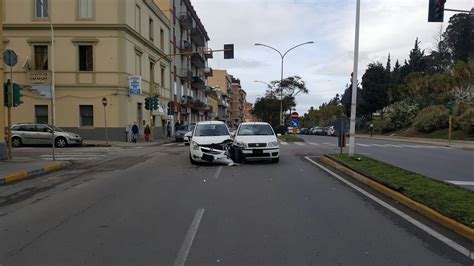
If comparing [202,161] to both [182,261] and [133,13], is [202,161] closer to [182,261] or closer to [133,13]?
[182,261]

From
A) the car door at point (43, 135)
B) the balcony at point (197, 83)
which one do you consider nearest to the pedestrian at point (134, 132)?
the car door at point (43, 135)

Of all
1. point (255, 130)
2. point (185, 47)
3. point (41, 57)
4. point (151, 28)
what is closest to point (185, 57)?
point (185, 47)

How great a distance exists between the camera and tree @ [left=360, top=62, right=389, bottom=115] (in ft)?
247

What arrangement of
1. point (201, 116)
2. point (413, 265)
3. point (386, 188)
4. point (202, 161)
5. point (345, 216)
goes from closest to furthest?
point (413, 265) → point (345, 216) → point (386, 188) → point (202, 161) → point (201, 116)

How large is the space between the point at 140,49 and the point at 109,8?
542cm

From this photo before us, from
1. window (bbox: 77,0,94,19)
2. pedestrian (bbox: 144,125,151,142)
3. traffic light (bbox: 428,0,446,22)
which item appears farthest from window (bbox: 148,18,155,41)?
traffic light (bbox: 428,0,446,22)

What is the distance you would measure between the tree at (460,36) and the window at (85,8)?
218 ft

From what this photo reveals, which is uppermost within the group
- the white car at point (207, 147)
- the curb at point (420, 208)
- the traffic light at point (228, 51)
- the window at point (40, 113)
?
the traffic light at point (228, 51)

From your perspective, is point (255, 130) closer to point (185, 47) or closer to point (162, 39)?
point (162, 39)

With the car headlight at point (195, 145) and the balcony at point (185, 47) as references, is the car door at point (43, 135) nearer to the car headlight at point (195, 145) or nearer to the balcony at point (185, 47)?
the car headlight at point (195, 145)

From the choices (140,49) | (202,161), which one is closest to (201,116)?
(140,49)

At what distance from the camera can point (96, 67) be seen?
3506 centimetres

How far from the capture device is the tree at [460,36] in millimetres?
81625

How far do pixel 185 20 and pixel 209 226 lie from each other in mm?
55366
